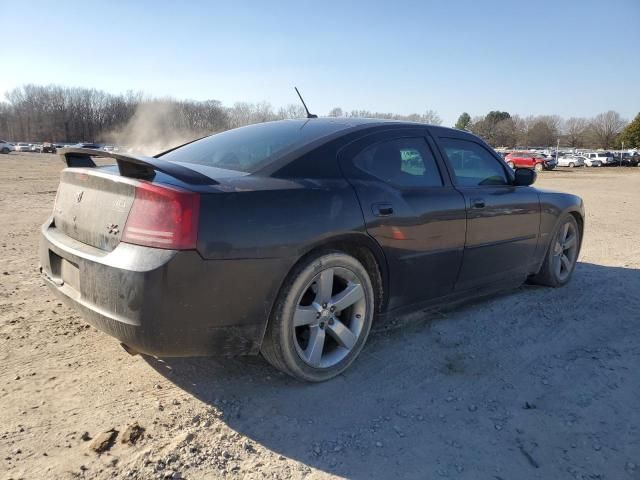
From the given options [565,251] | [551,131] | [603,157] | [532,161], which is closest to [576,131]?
[551,131]

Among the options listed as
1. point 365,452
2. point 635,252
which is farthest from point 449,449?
point 635,252

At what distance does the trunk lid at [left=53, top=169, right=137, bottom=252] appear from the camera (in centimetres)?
242

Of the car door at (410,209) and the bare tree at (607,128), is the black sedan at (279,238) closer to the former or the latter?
the car door at (410,209)

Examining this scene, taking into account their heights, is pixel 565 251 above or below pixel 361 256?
below

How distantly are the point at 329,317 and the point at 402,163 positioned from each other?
3.89 feet

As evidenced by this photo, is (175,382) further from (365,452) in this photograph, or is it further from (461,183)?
(461,183)

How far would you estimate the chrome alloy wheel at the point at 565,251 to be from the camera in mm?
4730

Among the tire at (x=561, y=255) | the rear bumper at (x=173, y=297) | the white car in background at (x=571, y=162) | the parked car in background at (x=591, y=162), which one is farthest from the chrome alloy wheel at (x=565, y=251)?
the parked car in background at (x=591, y=162)

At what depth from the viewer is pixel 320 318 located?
2783 mm

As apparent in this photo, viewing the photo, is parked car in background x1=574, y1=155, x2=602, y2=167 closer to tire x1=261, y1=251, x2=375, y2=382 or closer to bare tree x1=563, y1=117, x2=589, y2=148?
bare tree x1=563, y1=117, x2=589, y2=148

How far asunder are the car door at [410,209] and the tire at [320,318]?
0.88ft

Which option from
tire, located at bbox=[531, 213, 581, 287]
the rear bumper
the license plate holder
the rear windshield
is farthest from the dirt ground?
the rear windshield

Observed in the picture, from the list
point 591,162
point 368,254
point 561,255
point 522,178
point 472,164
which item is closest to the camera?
point 368,254

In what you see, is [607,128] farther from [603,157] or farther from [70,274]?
[70,274]
